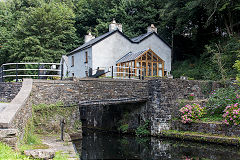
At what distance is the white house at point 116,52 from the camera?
2508 centimetres

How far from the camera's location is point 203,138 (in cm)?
1205

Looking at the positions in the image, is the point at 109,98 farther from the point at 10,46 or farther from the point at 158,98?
the point at 10,46

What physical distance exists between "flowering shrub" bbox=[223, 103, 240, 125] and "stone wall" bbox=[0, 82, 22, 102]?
32.4ft

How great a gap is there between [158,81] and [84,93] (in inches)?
176

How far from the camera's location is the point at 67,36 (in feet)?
121

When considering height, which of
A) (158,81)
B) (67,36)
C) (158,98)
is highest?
(67,36)

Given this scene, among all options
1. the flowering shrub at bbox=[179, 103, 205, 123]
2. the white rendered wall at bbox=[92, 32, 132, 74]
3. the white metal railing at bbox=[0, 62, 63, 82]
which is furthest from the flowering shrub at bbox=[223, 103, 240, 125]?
the white rendered wall at bbox=[92, 32, 132, 74]

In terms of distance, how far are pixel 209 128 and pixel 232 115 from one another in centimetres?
132

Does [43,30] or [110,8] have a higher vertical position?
[110,8]

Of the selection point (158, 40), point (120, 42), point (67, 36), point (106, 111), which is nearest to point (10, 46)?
point (67, 36)

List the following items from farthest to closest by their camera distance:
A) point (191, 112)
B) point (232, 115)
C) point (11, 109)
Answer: point (191, 112), point (232, 115), point (11, 109)

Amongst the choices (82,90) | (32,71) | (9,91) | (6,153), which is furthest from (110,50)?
(6,153)

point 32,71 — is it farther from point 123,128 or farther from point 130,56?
point 123,128

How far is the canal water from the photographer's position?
32.5 ft
